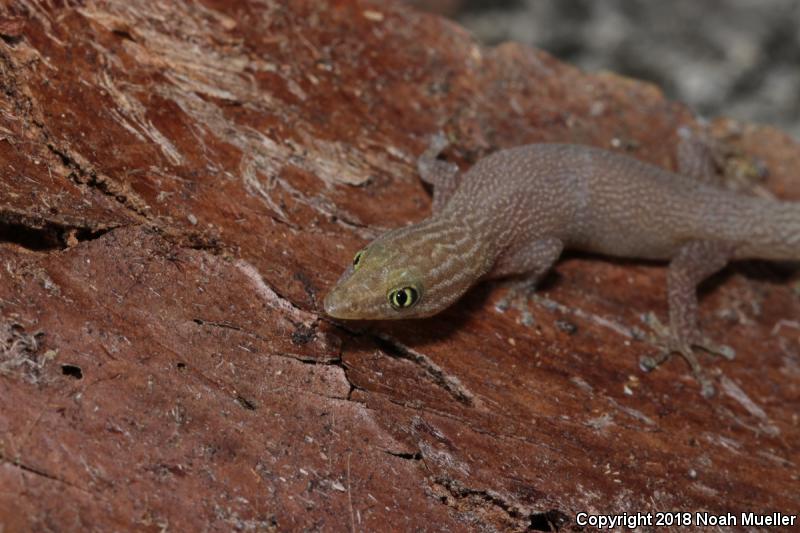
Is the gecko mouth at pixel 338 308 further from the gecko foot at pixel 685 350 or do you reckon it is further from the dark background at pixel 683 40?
the dark background at pixel 683 40

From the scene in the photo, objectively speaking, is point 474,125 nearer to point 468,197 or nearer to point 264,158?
point 468,197

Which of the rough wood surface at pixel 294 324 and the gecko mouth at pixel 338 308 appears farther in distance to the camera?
the gecko mouth at pixel 338 308

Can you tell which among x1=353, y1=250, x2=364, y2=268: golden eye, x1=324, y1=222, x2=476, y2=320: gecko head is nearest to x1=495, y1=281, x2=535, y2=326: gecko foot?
x1=324, y1=222, x2=476, y2=320: gecko head

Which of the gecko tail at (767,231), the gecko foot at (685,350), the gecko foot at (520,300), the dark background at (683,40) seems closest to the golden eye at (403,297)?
the gecko foot at (520,300)

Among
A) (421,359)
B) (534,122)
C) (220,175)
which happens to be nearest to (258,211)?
(220,175)

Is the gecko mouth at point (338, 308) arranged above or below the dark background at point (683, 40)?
below

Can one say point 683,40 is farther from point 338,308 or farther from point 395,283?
point 338,308
